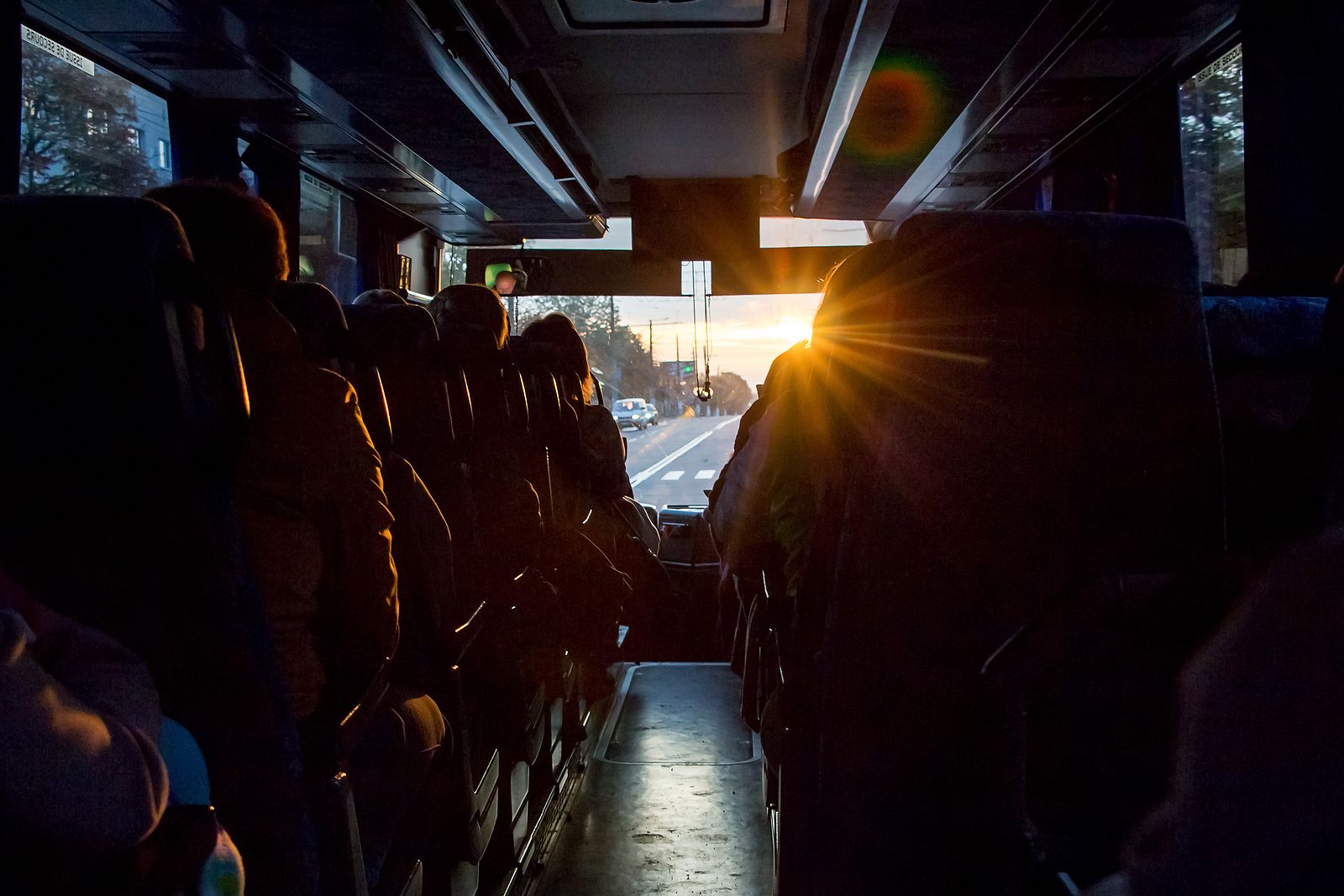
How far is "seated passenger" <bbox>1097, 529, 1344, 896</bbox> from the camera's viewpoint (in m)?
0.62

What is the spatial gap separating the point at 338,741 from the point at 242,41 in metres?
3.62

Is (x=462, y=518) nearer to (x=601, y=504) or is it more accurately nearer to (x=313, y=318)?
(x=313, y=318)

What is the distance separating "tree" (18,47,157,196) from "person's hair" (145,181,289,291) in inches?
69.3

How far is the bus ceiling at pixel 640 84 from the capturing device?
3.99m

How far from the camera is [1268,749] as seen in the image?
64 centimetres

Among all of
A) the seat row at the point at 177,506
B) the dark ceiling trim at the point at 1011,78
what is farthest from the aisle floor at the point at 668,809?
the dark ceiling trim at the point at 1011,78

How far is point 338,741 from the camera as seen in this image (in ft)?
5.55

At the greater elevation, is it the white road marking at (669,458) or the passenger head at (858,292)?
the passenger head at (858,292)

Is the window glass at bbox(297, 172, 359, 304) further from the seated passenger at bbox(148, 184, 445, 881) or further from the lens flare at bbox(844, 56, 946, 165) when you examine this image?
the seated passenger at bbox(148, 184, 445, 881)

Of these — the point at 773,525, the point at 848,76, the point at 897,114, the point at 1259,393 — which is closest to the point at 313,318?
the point at 773,525

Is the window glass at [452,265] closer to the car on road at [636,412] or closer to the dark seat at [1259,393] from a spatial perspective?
the dark seat at [1259,393]

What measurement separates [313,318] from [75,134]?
261 centimetres

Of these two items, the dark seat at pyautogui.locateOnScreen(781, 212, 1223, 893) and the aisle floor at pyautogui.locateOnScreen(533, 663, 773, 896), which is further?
the aisle floor at pyautogui.locateOnScreen(533, 663, 773, 896)

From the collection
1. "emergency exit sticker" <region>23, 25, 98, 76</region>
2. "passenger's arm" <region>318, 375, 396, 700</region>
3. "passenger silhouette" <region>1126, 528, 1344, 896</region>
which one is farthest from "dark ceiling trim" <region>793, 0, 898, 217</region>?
"passenger silhouette" <region>1126, 528, 1344, 896</region>
